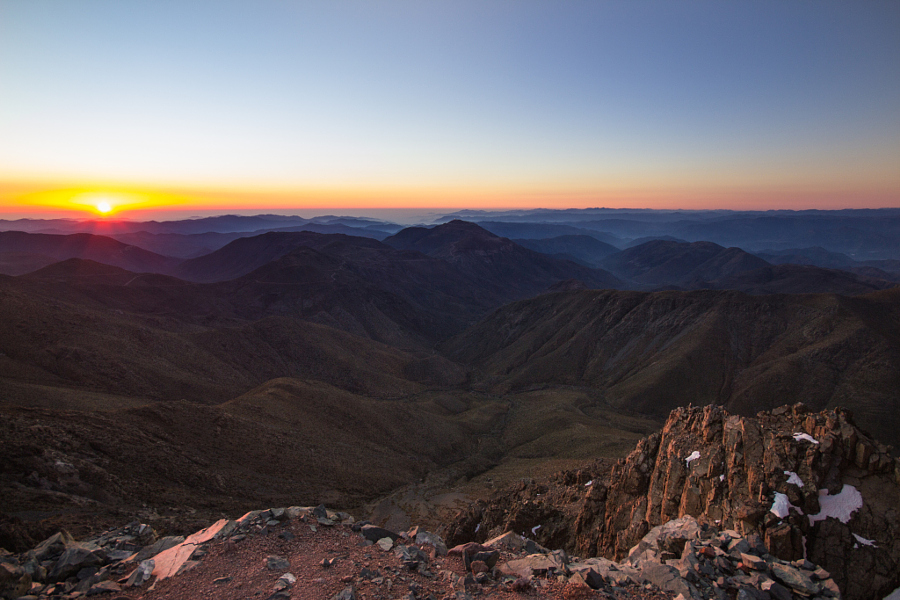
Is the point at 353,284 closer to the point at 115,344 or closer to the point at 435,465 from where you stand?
the point at 115,344

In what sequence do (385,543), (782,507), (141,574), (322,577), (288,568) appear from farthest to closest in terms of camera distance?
(782,507)
(385,543)
(288,568)
(322,577)
(141,574)

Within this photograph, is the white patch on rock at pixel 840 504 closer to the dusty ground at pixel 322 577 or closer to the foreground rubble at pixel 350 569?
the foreground rubble at pixel 350 569

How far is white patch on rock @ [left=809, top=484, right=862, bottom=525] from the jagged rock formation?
0.15 feet

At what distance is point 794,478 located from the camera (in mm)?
20297

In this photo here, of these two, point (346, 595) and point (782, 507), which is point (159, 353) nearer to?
point (346, 595)

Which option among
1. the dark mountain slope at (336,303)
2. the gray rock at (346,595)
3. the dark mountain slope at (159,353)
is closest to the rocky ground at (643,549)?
the gray rock at (346,595)

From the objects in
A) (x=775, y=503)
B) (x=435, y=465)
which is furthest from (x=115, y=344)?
(x=775, y=503)

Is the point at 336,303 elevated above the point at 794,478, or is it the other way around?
the point at 794,478

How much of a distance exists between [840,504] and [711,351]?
87.0 meters

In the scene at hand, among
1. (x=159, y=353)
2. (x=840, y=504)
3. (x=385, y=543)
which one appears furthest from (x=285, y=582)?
(x=159, y=353)

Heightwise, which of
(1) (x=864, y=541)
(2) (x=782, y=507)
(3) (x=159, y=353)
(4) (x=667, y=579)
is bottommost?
(3) (x=159, y=353)

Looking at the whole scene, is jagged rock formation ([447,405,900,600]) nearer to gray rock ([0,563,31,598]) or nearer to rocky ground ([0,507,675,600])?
rocky ground ([0,507,675,600])

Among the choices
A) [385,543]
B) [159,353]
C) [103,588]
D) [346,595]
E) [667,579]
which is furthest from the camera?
[159,353]

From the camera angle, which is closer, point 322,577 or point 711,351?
point 322,577
